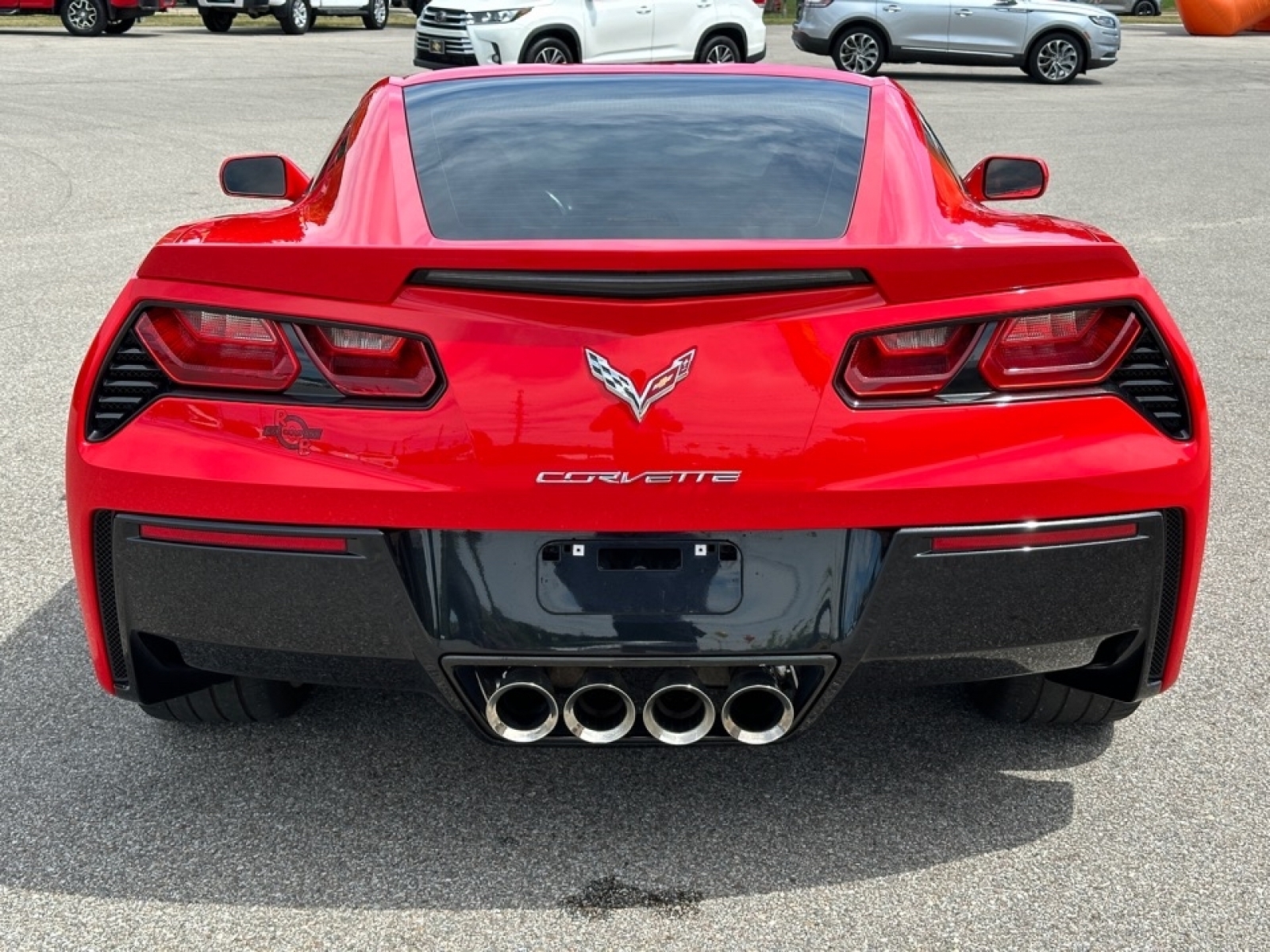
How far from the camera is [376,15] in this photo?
104 feet

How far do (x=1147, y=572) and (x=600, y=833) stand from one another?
1118 millimetres

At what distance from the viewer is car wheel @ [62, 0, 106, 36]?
26406 mm

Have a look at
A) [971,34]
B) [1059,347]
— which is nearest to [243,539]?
[1059,347]

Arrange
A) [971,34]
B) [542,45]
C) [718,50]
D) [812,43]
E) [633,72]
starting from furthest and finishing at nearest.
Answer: [812,43]
[971,34]
[718,50]
[542,45]
[633,72]

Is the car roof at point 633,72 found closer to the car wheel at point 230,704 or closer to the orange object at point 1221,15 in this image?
the car wheel at point 230,704

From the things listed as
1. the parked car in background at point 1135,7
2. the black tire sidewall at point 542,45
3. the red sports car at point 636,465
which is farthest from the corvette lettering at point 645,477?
the parked car in background at point 1135,7

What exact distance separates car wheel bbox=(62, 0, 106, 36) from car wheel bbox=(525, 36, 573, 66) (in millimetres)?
10386

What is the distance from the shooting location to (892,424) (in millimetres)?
2684

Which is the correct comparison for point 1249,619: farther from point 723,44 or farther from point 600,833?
point 723,44

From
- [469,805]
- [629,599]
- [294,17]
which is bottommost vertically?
[294,17]

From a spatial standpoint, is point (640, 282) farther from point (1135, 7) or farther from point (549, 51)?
point (1135, 7)

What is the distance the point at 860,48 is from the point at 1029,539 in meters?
21.2

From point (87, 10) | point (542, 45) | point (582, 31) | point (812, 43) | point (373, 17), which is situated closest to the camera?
point (542, 45)

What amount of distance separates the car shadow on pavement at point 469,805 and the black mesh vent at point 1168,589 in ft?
1.23
